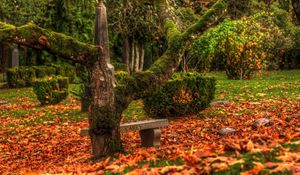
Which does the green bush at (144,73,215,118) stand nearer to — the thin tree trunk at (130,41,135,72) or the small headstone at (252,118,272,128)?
the small headstone at (252,118,272,128)

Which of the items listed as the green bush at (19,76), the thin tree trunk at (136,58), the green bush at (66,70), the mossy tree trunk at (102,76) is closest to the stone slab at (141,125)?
the mossy tree trunk at (102,76)

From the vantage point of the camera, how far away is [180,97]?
37.6ft

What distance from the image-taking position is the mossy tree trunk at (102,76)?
23.0 feet

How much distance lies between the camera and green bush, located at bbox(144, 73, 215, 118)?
447 inches

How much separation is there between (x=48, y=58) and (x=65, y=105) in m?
13.6

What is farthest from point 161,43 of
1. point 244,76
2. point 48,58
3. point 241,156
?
point 241,156

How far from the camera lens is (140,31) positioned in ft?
88.0

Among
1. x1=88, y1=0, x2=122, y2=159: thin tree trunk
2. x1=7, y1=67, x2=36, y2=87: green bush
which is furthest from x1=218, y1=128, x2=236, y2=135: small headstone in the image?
x1=7, y1=67, x2=36, y2=87: green bush

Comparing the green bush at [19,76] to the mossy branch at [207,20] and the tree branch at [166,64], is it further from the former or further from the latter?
the mossy branch at [207,20]

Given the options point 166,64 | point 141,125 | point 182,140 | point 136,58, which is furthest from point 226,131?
point 136,58

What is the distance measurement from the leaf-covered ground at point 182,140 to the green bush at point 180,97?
29cm

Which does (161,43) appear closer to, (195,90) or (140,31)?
(140,31)

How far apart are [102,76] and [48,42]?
0.97 meters

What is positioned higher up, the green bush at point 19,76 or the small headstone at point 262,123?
the green bush at point 19,76
